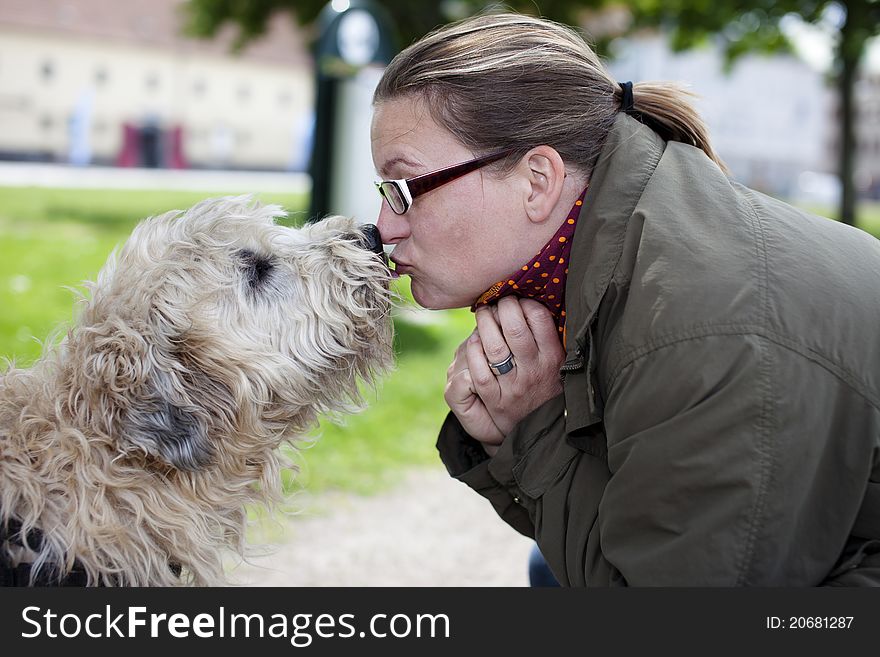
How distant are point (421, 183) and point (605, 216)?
21.9 inches

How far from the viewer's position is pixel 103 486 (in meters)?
2.42

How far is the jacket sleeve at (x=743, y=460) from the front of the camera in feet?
6.12

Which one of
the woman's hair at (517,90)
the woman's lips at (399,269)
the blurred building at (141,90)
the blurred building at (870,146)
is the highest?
the woman's hair at (517,90)

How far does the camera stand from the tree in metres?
15.5

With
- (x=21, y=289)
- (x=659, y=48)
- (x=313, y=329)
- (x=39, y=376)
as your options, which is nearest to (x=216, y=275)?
(x=313, y=329)

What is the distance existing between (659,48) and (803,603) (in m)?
49.8

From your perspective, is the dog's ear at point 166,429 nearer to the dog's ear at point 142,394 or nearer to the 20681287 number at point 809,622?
the dog's ear at point 142,394

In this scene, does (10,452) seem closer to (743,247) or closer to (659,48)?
(743,247)

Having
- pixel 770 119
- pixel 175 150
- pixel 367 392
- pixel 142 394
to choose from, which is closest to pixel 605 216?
pixel 367 392

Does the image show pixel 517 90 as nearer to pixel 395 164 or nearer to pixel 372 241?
pixel 395 164

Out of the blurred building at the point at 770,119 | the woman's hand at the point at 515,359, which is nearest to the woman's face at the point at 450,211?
the woman's hand at the point at 515,359

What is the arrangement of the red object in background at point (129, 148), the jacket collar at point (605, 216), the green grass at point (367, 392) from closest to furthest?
the jacket collar at point (605, 216)
the green grass at point (367, 392)
the red object in background at point (129, 148)

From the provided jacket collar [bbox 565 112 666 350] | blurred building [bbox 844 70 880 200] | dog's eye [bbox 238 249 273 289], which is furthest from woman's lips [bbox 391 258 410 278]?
blurred building [bbox 844 70 880 200]

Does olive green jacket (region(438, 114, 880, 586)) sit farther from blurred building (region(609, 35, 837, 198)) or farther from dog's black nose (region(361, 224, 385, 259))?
blurred building (region(609, 35, 837, 198))
